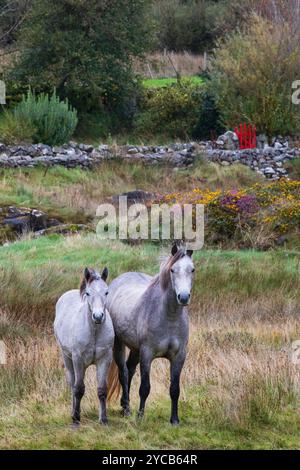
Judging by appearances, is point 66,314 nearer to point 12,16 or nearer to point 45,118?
point 45,118

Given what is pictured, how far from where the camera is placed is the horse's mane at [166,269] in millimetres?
8648

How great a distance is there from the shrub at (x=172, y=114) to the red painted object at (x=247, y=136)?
4490 mm

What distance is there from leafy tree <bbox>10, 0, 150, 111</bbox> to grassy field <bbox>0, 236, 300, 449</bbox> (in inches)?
688

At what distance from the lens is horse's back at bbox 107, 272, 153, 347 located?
9367 mm

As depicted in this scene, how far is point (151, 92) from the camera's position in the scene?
39.1m

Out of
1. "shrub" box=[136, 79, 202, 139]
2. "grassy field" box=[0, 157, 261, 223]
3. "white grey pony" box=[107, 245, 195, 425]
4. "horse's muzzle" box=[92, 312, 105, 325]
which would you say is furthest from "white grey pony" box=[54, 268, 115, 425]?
"shrub" box=[136, 79, 202, 139]

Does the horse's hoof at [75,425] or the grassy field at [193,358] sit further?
the horse's hoof at [75,425]

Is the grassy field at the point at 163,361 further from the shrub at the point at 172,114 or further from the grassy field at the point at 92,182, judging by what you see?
the shrub at the point at 172,114

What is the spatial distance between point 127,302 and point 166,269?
85 cm

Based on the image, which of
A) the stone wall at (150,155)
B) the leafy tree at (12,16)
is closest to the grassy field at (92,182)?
the stone wall at (150,155)

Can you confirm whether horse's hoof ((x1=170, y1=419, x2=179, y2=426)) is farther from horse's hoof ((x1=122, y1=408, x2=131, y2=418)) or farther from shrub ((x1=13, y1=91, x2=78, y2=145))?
shrub ((x1=13, y1=91, x2=78, y2=145))

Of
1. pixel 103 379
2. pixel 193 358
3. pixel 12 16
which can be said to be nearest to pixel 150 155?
Result: pixel 12 16
